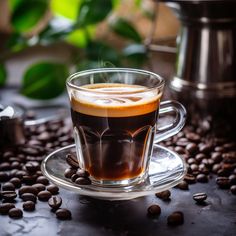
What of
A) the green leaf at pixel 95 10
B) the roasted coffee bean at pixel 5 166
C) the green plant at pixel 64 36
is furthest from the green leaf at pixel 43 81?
the roasted coffee bean at pixel 5 166

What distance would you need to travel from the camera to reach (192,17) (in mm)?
951

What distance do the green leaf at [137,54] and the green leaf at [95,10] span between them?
86 millimetres

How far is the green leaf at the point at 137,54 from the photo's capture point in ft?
3.88

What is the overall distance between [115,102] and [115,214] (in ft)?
0.45

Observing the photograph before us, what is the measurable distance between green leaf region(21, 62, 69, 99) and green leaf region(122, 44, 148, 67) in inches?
5.3

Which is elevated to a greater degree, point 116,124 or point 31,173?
point 116,124

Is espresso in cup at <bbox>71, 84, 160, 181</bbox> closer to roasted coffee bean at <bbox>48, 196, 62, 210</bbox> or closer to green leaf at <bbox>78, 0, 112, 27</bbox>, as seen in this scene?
roasted coffee bean at <bbox>48, 196, 62, 210</bbox>

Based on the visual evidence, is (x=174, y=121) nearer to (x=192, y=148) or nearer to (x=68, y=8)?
(x=192, y=148)

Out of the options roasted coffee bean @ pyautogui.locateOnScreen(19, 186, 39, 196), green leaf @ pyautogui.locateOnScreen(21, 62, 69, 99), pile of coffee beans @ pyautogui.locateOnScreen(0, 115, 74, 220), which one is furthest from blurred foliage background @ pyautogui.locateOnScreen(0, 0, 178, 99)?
roasted coffee bean @ pyautogui.locateOnScreen(19, 186, 39, 196)

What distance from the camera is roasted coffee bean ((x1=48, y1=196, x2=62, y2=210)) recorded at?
74cm

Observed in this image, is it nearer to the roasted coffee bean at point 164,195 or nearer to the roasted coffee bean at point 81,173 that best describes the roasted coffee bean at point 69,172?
the roasted coffee bean at point 81,173

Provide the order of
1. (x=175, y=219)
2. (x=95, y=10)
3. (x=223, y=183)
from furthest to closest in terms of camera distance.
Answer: (x=95, y=10) < (x=223, y=183) < (x=175, y=219)

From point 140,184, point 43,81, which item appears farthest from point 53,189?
point 43,81

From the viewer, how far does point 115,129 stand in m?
0.74
